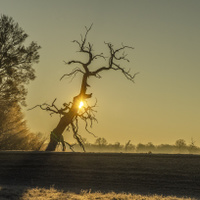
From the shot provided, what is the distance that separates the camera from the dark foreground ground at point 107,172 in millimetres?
13492

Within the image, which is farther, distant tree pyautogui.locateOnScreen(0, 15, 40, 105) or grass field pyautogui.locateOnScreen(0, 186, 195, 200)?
distant tree pyautogui.locateOnScreen(0, 15, 40, 105)

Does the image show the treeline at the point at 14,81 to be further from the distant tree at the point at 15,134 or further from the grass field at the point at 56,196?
the grass field at the point at 56,196

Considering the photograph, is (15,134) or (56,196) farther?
(15,134)

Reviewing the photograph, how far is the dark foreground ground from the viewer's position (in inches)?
531

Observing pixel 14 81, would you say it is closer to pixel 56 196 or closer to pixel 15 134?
pixel 15 134

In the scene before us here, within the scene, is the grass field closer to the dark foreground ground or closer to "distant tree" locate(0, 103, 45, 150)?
the dark foreground ground

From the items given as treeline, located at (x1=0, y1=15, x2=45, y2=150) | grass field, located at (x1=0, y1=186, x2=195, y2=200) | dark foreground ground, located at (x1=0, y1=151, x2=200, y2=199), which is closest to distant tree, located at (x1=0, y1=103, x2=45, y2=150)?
treeline, located at (x1=0, y1=15, x2=45, y2=150)

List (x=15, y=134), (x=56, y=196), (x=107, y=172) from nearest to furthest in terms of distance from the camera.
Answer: (x=56, y=196)
(x=107, y=172)
(x=15, y=134)

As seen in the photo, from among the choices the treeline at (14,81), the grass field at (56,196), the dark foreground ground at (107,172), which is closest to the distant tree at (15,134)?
the treeline at (14,81)

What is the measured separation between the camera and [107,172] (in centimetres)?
1491

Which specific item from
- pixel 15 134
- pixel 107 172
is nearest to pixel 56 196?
pixel 107 172

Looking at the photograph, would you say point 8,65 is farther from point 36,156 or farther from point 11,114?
point 36,156

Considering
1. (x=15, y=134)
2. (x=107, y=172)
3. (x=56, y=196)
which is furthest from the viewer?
(x=15, y=134)

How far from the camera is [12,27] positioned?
3034 cm
